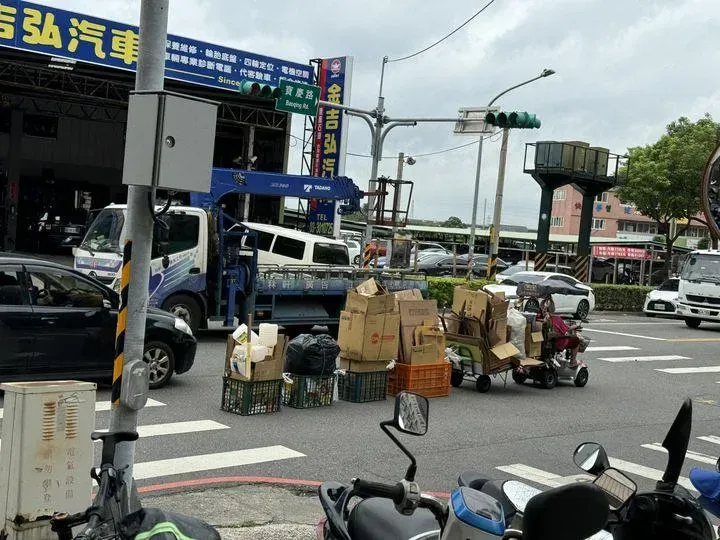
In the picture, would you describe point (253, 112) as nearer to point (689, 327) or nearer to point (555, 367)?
point (689, 327)

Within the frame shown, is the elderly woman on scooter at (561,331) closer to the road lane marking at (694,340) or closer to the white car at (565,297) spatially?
the road lane marking at (694,340)

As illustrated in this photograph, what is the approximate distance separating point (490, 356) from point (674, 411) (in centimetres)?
284

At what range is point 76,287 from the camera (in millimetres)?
10555

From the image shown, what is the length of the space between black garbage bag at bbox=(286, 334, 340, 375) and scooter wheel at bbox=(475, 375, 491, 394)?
307 centimetres

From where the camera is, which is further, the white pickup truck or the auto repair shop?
the auto repair shop

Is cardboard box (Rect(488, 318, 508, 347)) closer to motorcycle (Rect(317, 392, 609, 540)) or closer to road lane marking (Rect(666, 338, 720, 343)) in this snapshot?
motorcycle (Rect(317, 392, 609, 540))

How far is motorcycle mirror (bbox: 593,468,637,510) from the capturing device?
3.23 metres

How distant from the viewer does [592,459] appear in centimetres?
361

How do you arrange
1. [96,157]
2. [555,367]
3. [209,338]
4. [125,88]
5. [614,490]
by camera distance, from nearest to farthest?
[614,490], [555,367], [209,338], [125,88], [96,157]

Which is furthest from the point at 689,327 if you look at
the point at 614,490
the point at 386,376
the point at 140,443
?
the point at 614,490

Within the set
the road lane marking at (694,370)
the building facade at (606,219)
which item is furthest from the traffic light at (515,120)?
the building facade at (606,219)

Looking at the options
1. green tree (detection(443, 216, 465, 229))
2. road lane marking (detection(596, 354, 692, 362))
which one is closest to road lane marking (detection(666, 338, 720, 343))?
road lane marking (detection(596, 354, 692, 362))

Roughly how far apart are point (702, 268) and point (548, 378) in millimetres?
15413

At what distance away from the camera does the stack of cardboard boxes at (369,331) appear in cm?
1153
